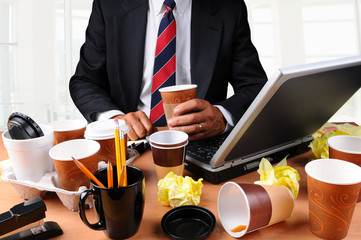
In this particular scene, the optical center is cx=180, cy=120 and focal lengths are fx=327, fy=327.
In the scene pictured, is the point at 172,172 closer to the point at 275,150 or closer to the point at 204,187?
the point at 204,187

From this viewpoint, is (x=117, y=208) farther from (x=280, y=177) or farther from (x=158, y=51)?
(x=158, y=51)

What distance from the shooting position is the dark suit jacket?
1.74 metres

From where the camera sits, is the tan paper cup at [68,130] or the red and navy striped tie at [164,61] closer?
the tan paper cup at [68,130]

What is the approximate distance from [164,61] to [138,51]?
0.49 feet

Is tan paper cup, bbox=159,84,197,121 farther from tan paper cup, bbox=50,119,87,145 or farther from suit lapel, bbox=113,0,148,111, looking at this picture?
suit lapel, bbox=113,0,148,111

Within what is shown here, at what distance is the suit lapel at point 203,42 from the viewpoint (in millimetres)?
1758

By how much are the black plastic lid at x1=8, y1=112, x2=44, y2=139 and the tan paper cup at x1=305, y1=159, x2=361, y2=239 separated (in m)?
0.63

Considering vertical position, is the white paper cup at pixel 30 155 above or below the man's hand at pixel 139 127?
below

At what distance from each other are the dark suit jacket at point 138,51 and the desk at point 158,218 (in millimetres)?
895

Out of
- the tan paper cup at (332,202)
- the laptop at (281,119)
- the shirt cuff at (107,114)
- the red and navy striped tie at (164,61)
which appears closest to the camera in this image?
the tan paper cup at (332,202)

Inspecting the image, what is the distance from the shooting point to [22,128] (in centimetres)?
78

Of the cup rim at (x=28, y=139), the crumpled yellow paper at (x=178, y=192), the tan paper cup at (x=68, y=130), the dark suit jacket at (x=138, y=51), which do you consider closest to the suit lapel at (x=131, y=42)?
the dark suit jacket at (x=138, y=51)

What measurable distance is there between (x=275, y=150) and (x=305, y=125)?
0.41 ft

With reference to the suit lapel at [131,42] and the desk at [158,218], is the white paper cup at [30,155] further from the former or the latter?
the suit lapel at [131,42]
